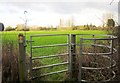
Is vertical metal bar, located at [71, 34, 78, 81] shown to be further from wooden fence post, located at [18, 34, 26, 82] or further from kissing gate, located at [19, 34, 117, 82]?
wooden fence post, located at [18, 34, 26, 82]

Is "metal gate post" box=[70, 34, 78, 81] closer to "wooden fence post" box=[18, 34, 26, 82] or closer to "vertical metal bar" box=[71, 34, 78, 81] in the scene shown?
"vertical metal bar" box=[71, 34, 78, 81]

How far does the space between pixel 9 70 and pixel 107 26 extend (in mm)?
3008

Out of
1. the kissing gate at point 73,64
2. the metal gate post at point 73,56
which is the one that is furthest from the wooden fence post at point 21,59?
the metal gate post at point 73,56

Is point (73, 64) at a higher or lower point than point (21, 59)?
lower

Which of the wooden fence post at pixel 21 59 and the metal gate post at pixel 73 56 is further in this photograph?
the metal gate post at pixel 73 56

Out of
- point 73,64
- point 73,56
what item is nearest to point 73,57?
point 73,56

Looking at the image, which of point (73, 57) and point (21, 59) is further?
point (73, 57)

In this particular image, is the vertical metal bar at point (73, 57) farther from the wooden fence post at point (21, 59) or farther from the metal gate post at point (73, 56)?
the wooden fence post at point (21, 59)

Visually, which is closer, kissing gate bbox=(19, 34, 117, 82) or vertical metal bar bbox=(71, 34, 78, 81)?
kissing gate bbox=(19, 34, 117, 82)

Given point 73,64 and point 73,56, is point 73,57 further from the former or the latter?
point 73,64

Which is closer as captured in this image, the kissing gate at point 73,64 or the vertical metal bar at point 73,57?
the kissing gate at point 73,64

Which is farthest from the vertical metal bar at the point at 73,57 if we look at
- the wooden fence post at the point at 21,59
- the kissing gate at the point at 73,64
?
the wooden fence post at the point at 21,59

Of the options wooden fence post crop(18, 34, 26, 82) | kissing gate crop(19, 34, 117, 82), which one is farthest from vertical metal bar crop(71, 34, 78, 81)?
wooden fence post crop(18, 34, 26, 82)

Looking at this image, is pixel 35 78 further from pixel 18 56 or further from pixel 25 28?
pixel 25 28
